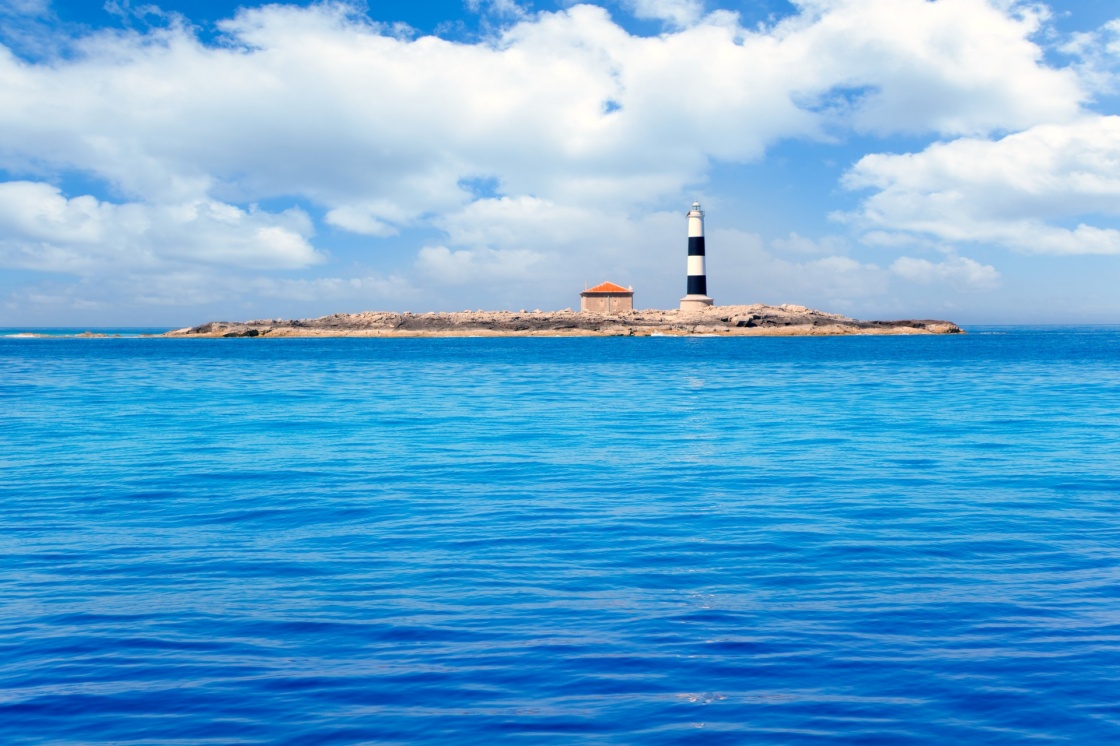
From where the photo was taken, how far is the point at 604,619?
689 cm

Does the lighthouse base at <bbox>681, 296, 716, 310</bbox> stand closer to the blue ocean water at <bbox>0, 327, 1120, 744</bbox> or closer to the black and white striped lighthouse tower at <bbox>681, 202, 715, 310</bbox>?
the black and white striped lighthouse tower at <bbox>681, 202, 715, 310</bbox>

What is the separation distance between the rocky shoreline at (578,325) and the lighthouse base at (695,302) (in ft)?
3.87

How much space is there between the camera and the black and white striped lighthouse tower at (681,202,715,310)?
95688 mm

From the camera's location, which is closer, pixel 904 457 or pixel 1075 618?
pixel 1075 618

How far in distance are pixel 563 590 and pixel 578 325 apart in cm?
11349

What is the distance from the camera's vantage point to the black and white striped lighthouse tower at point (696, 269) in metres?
95.7

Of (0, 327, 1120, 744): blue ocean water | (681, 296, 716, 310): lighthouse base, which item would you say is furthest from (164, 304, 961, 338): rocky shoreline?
(0, 327, 1120, 744): blue ocean water

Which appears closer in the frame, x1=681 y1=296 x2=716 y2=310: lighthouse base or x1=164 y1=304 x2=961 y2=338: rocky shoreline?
x1=681 y1=296 x2=716 y2=310: lighthouse base

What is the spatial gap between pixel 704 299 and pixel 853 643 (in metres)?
103

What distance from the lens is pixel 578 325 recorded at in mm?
120875

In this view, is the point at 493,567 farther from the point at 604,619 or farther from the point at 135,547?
the point at 135,547

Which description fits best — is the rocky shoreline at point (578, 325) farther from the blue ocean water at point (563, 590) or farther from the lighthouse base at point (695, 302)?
the blue ocean water at point (563, 590)

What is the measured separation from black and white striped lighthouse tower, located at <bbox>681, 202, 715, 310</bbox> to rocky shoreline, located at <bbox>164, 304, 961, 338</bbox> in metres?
2.63

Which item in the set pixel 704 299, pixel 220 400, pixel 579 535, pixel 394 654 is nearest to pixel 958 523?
pixel 579 535
